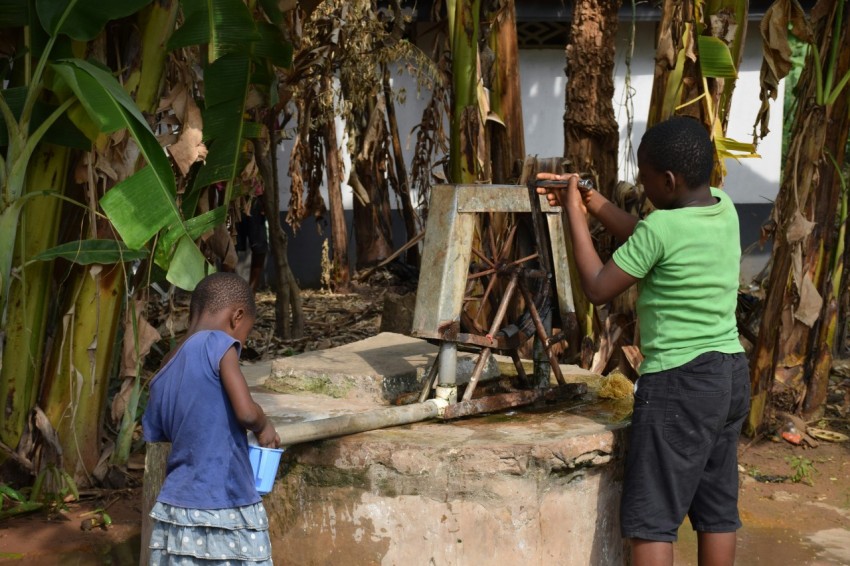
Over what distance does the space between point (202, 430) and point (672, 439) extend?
4.05 feet

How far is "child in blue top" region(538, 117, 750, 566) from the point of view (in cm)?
264

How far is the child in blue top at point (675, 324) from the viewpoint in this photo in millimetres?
2641

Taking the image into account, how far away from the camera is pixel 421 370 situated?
3.76 m

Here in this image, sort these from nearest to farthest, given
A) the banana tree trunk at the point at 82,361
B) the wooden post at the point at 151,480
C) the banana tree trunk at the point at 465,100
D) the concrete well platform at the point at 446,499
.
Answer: the concrete well platform at the point at 446,499
the wooden post at the point at 151,480
the banana tree trunk at the point at 82,361
the banana tree trunk at the point at 465,100

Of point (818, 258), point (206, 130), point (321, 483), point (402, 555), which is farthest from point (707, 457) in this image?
point (818, 258)

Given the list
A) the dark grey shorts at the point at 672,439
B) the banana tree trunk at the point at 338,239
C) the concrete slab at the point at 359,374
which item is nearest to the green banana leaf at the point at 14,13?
the concrete slab at the point at 359,374

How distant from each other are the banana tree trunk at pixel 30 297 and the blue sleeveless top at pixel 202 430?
61.0 inches

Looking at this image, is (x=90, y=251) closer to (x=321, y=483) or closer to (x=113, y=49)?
(x=113, y=49)

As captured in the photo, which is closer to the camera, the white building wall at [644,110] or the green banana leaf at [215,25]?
the green banana leaf at [215,25]

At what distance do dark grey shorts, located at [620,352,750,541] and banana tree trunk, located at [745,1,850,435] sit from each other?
243 centimetres

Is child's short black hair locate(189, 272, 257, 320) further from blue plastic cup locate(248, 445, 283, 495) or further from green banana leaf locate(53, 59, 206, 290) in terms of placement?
green banana leaf locate(53, 59, 206, 290)

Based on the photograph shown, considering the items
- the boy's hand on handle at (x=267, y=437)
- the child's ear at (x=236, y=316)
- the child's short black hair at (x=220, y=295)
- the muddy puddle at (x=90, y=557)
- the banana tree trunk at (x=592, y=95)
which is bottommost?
the muddy puddle at (x=90, y=557)

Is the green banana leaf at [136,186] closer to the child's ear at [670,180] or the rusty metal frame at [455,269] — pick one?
the rusty metal frame at [455,269]

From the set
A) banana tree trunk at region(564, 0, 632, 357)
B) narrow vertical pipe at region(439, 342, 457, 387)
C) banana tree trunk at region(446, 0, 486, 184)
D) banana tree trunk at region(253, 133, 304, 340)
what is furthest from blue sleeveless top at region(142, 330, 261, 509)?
banana tree trunk at region(253, 133, 304, 340)
